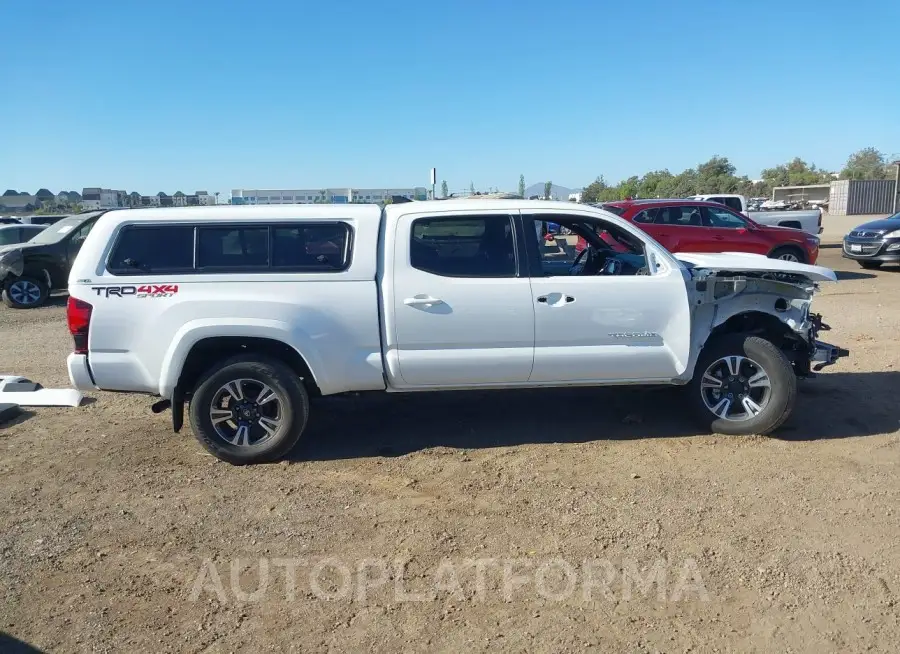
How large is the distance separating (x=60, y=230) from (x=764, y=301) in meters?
13.5

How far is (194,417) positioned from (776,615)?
3.91 meters

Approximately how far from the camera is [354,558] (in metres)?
4.06

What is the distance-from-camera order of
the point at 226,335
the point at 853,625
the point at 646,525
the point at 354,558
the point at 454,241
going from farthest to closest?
1. the point at 454,241
2. the point at 226,335
3. the point at 646,525
4. the point at 354,558
5. the point at 853,625

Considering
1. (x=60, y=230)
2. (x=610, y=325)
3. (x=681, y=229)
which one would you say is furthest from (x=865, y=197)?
(x=610, y=325)

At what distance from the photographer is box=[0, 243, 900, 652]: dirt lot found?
3.43 meters

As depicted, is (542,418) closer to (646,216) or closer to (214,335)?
(214,335)

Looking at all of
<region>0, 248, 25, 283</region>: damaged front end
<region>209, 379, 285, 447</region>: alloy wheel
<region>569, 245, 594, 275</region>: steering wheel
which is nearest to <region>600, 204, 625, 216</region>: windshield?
<region>569, 245, 594, 275</region>: steering wheel

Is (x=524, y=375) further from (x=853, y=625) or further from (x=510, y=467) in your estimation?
(x=853, y=625)

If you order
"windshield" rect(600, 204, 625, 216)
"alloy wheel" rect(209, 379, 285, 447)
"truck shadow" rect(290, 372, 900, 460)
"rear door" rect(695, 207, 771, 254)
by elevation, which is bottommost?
"truck shadow" rect(290, 372, 900, 460)

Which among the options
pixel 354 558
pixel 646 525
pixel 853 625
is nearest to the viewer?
pixel 853 625

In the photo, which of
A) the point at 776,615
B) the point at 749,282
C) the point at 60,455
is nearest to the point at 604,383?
the point at 749,282

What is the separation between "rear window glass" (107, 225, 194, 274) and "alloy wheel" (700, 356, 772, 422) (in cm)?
404

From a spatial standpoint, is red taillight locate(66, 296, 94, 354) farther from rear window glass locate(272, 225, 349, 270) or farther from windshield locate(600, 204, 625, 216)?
windshield locate(600, 204, 625, 216)

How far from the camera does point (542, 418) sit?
20.8ft
